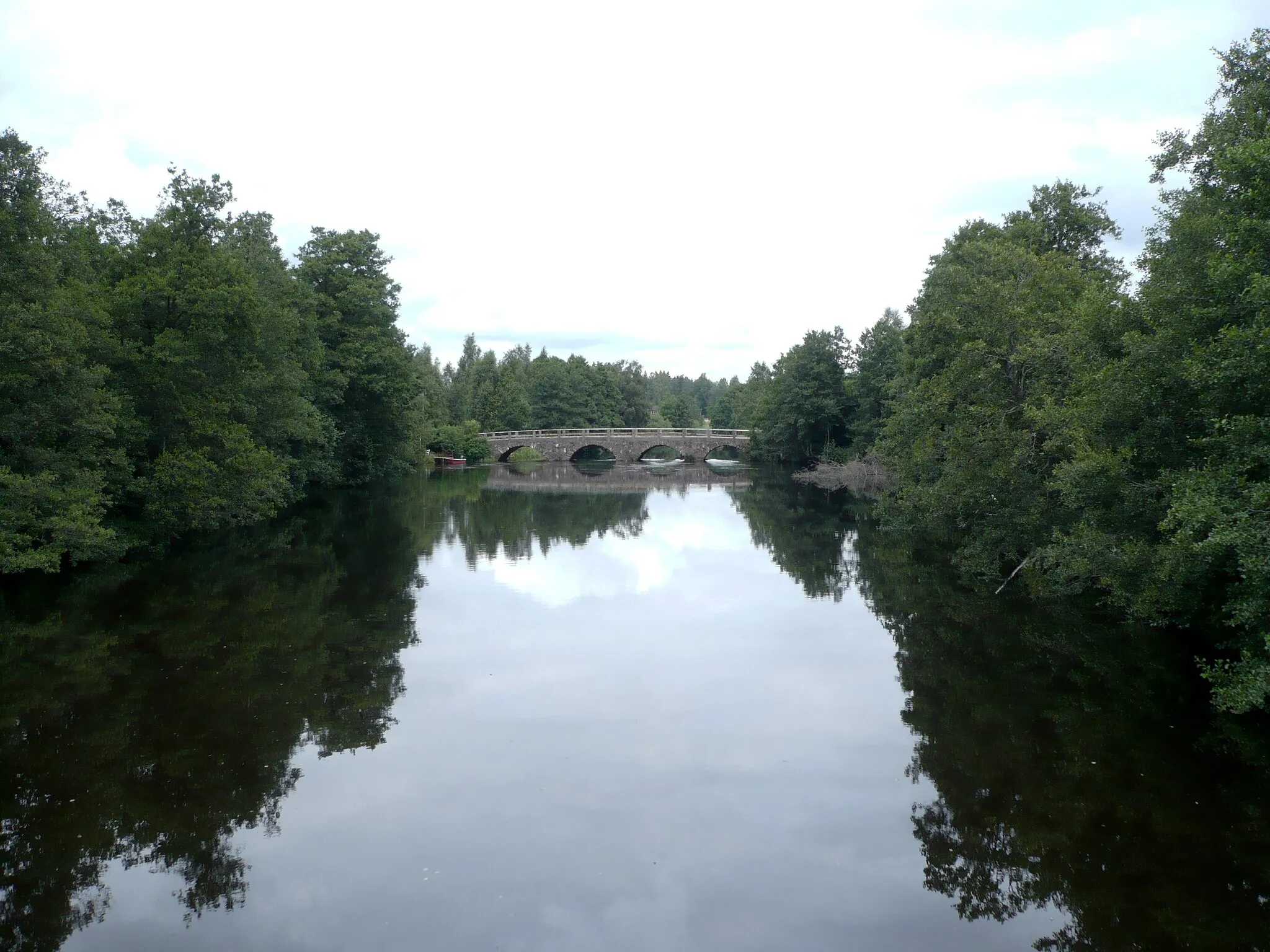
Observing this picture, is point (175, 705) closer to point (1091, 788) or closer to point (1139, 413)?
point (1091, 788)

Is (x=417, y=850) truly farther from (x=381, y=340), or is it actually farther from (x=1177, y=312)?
(x=381, y=340)

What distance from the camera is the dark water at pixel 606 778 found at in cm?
802

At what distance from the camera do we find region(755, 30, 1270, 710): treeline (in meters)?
11.0

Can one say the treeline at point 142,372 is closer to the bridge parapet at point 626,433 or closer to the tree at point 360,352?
the tree at point 360,352

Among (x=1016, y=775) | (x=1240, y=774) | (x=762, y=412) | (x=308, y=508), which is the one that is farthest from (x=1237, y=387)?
(x=762, y=412)

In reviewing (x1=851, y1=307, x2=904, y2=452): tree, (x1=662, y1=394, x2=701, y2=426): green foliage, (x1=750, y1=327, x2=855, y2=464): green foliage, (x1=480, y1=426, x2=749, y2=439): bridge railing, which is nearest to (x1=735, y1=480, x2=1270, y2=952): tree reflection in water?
(x1=851, y1=307, x2=904, y2=452): tree

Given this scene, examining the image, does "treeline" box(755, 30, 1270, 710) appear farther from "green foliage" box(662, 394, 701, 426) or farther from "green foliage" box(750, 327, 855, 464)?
"green foliage" box(662, 394, 701, 426)

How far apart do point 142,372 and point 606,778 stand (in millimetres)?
19744

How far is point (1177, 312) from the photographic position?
1296 cm

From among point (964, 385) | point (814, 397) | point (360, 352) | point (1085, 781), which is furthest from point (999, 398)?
point (814, 397)

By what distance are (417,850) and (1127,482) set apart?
1153cm

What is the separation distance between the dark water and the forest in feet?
5.79

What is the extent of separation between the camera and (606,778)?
10.9m

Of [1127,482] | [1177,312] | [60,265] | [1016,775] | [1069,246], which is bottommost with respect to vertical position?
[1016,775]
